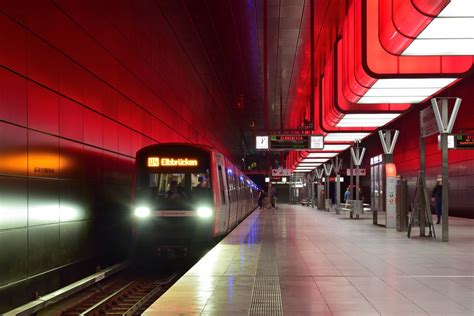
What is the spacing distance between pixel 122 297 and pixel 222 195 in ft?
18.4

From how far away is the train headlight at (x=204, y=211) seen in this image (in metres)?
13.8

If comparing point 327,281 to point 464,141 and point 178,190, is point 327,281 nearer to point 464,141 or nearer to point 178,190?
point 178,190

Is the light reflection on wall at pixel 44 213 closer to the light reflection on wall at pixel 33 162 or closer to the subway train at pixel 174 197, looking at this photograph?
the light reflection on wall at pixel 33 162

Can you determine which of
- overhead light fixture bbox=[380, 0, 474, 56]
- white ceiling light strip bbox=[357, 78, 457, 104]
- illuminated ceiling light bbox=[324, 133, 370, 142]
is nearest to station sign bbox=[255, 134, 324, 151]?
illuminated ceiling light bbox=[324, 133, 370, 142]

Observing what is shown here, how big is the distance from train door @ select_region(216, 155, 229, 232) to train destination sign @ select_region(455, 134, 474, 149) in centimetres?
1193

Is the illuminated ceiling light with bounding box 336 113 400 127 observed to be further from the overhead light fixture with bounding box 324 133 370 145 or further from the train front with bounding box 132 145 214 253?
the train front with bounding box 132 145 214 253

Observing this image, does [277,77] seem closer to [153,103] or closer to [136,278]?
[153,103]

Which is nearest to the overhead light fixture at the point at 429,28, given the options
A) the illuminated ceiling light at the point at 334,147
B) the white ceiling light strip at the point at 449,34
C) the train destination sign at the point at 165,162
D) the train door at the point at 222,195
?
the white ceiling light strip at the point at 449,34

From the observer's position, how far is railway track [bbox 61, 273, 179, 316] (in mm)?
9430

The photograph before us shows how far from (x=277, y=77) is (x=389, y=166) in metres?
11.7

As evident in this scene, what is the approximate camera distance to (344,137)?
30.3 meters

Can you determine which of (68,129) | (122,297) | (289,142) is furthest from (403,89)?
(122,297)

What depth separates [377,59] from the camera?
1538cm

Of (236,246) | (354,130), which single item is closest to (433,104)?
(236,246)
